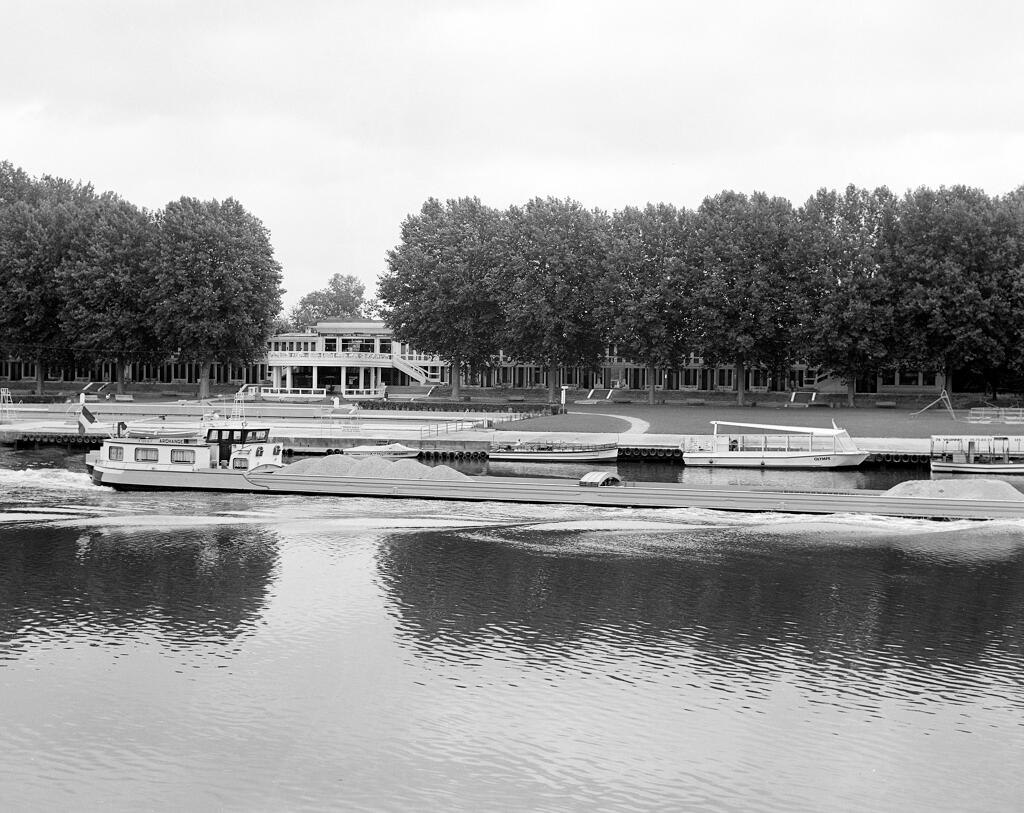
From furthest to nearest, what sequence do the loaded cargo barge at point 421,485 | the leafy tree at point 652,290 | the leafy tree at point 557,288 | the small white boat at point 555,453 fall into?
1. the leafy tree at point 557,288
2. the leafy tree at point 652,290
3. the small white boat at point 555,453
4. the loaded cargo barge at point 421,485

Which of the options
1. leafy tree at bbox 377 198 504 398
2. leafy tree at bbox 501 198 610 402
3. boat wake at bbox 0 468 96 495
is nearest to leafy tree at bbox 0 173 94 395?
Answer: leafy tree at bbox 377 198 504 398

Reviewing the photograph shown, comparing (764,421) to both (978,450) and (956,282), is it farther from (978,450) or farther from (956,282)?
(978,450)

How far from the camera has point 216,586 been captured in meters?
35.3

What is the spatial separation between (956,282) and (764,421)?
22809 mm

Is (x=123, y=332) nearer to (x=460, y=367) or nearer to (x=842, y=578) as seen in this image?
(x=460, y=367)

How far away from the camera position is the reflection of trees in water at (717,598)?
29.3 meters

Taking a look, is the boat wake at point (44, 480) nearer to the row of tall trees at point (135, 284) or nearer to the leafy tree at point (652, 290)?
the row of tall trees at point (135, 284)

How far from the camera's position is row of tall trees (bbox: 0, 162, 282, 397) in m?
118

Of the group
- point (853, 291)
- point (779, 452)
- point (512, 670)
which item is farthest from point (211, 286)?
point (512, 670)

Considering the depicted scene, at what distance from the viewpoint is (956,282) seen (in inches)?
3826

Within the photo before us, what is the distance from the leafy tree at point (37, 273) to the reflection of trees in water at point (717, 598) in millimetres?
96125

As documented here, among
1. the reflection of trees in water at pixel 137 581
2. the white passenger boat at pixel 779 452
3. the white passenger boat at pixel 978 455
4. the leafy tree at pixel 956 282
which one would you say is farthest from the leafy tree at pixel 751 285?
the reflection of trees in water at pixel 137 581

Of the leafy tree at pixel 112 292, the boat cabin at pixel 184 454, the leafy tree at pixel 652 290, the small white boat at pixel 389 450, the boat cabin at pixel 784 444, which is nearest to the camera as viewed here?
the boat cabin at pixel 184 454

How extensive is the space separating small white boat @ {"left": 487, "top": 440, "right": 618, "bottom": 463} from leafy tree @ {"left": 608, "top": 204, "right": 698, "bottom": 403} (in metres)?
33.1
